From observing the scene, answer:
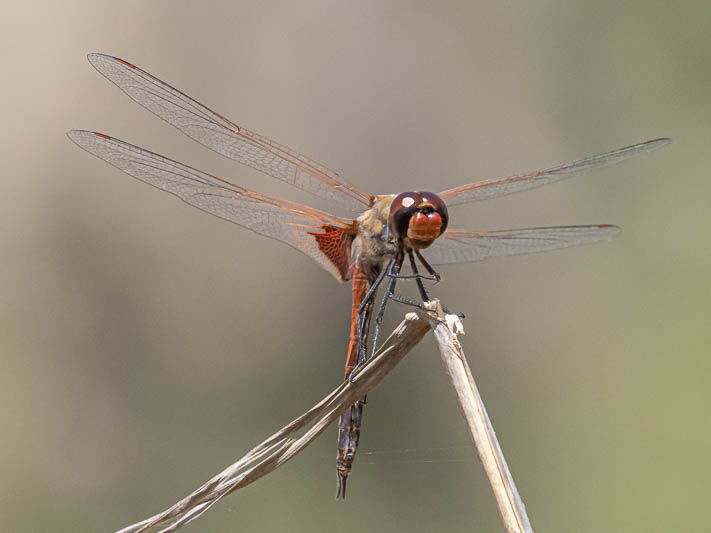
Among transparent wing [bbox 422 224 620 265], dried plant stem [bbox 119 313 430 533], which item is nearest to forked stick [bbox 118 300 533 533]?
dried plant stem [bbox 119 313 430 533]

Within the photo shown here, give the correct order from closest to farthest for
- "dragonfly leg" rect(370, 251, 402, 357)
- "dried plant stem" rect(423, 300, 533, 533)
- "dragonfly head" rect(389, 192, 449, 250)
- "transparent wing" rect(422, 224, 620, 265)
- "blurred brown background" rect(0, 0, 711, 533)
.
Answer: "dried plant stem" rect(423, 300, 533, 533) → "dragonfly head" rect(389, 192, 449, 250) → "dragonfly leg" rect(370, 251, 402, 357) → "transparent wing" rect(422, 224, 620, 265) → "blurred brown background" rect(0, 0, 711, 533)

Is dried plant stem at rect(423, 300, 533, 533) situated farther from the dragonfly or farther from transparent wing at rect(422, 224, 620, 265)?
transparent wing at rect(422, 224, 620, 265)

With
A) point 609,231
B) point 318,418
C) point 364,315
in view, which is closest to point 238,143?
point 364,315

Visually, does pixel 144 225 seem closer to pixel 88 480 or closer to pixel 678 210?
pixel 88 480

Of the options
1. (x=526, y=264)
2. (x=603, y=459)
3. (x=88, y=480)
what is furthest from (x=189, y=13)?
(x=603, y=459)

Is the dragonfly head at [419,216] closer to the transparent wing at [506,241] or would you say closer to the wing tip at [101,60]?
the transparent wing at [506,241]

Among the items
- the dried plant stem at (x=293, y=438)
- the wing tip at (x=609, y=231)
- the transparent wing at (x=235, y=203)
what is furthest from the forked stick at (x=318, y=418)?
the wing tip at (x=609, y=231)

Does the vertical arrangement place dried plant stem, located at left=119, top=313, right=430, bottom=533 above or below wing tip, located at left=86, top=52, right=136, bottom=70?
below
